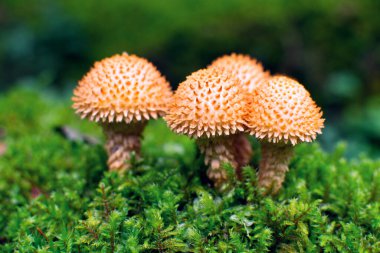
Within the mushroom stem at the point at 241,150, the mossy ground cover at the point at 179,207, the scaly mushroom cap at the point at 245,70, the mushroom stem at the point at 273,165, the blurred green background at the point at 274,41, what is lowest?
the mossy ground cover at the point at 179,207

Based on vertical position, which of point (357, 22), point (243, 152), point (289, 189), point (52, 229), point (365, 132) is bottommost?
point (52, 229)

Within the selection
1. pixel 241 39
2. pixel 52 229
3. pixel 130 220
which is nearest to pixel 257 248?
pixel 130 220

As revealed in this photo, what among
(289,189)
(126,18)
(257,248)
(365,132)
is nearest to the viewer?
(257,248)

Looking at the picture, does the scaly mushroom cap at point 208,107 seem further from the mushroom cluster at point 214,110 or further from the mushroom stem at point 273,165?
the mushroom stem at point 273,165

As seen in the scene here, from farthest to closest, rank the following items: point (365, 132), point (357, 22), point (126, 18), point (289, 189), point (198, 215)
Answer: point (126, 18) → point (357, 22) → point (365, 132) → point (289, 189) → point (198, 215)

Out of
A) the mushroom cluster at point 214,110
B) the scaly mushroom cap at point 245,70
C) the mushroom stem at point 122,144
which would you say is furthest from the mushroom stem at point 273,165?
the mushroom stem at point 122,144

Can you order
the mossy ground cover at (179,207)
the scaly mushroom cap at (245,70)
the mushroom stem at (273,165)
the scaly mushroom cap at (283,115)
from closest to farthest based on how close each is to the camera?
the scaly mushroom cap at (283,115), the mossy ground cover at (179,207), the mushroom stem at (273,165), the scaly mushroom cap at (245,70)

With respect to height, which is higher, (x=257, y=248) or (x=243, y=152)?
(x=243, y=152)

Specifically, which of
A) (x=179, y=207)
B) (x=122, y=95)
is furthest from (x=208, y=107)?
(x=179, y=207)

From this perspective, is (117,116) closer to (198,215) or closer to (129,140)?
(129,140)
